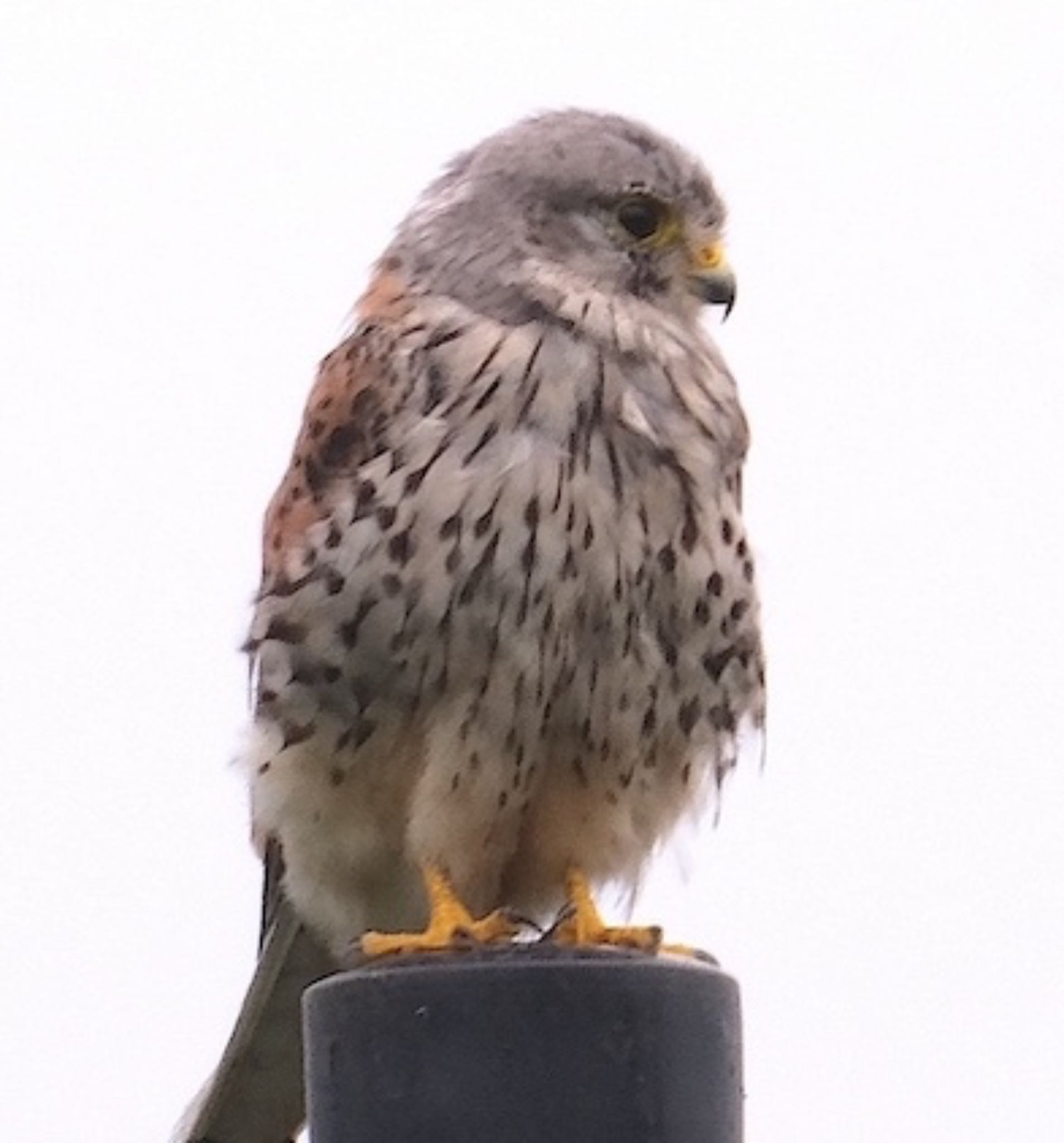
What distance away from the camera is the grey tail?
11.0ft

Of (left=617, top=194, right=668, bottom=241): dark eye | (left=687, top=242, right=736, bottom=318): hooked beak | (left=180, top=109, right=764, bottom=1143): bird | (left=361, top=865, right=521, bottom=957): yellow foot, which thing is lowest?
(left=361, top=865, right=521, bottom=957): yellow foot

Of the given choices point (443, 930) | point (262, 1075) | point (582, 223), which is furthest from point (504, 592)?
point (262, 1075)

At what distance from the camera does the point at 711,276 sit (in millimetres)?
3576

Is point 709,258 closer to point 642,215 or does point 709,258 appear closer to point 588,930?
point 642,215

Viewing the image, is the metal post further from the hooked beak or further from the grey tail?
the hooked beak

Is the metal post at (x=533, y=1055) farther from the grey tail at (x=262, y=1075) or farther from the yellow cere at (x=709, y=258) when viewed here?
the yellow cere at (x=709, y=258)

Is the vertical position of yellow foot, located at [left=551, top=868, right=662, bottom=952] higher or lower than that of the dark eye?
lower

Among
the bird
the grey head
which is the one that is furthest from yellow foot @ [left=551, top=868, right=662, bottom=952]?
the grey head

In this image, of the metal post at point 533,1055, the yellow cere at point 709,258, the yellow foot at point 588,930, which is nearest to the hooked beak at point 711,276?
the yellow cere at point 709,258

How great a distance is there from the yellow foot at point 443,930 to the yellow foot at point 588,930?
72 mm

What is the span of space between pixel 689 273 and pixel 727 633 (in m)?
0.57

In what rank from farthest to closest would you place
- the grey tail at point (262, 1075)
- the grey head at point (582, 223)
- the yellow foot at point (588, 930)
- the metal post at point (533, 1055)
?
the grey head at point (582, 223) → the grey tail at point (262, 1075) → the yellow foot at point (588, 930) → the metal post at point (533, 1055)

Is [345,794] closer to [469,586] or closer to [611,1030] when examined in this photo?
[469,586]

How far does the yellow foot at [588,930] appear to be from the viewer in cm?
304
